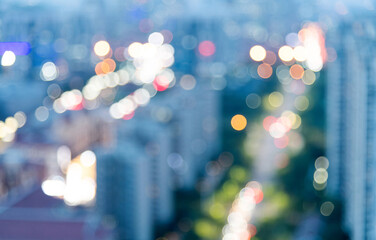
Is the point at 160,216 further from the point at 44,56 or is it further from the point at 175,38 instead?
the point at 175,38

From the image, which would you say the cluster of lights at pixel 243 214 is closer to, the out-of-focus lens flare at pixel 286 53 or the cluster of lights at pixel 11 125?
the cluster of lights at pixel 11 125

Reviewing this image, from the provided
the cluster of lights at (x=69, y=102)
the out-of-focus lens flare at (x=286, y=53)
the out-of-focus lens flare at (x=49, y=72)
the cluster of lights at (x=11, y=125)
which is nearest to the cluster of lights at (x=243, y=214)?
the cluster of lights at (x=11, y=125)

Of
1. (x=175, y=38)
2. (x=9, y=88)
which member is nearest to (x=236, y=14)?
(x=175, y=38)

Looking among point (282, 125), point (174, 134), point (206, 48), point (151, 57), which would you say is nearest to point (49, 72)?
point (174, 134)

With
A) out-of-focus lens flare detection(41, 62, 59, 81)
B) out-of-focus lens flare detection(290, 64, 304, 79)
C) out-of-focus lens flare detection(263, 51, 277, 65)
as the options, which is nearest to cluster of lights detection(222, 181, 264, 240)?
out-of-focus lens flare detection(41, 62, 59, 81)

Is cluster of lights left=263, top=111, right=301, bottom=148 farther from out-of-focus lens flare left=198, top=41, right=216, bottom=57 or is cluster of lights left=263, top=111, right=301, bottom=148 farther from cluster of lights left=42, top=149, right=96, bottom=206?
out-of-focus lens flare left=198, top=41, right=216, bottom=57
